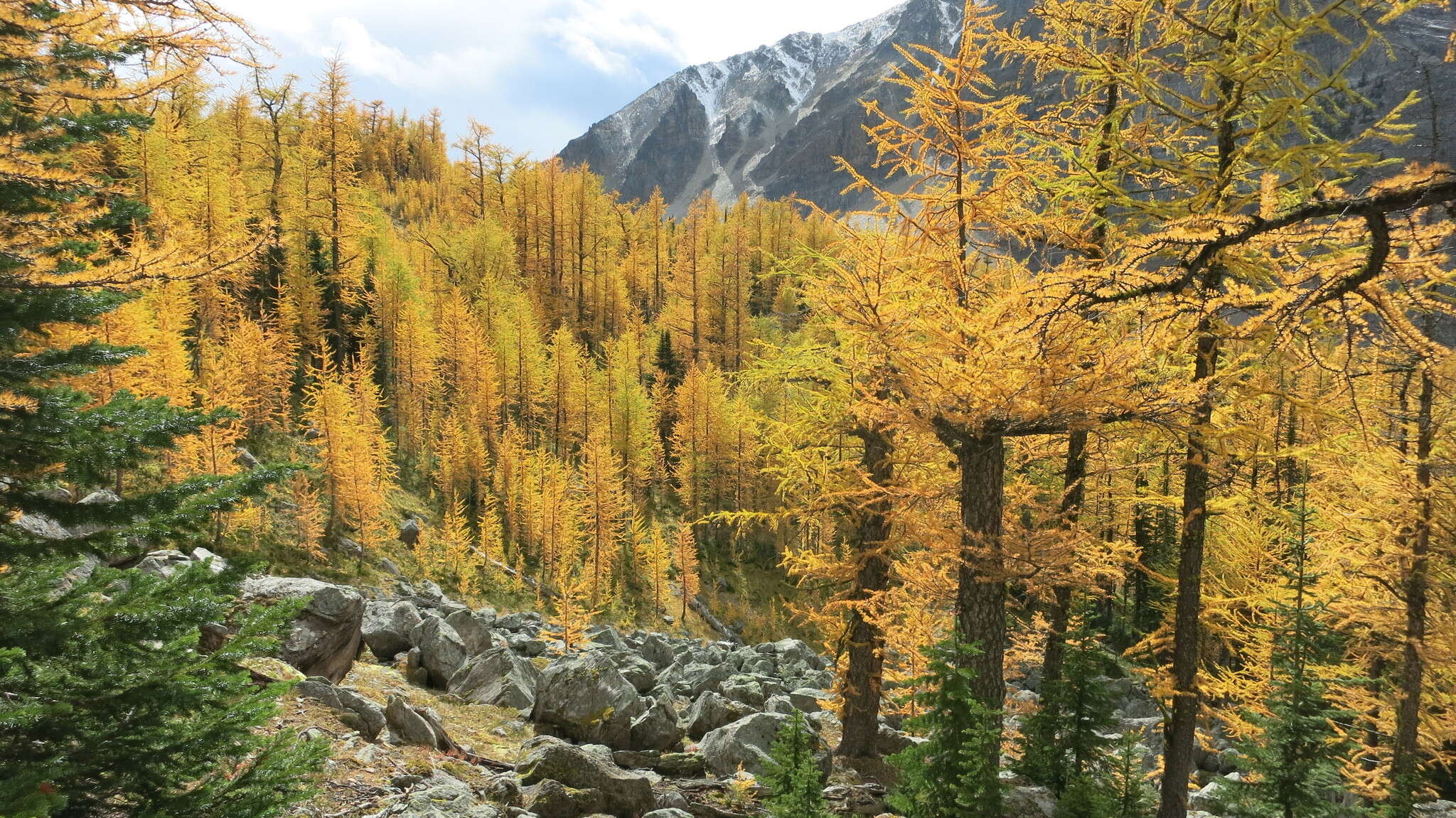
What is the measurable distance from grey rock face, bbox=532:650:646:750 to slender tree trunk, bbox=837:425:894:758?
12.1 ft

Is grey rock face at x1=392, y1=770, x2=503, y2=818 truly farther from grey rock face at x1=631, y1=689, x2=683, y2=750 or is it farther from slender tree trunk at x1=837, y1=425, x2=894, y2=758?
slender tree trunk at x1=837, y1=425, x2=894, y2=758

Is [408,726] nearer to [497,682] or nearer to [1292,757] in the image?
[497,682]

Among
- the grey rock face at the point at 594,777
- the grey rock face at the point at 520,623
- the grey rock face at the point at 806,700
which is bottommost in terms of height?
the grey rock face at the point at 520,623

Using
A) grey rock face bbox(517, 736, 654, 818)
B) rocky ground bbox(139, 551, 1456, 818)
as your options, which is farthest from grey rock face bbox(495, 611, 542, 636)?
grey rock face bbox(517, 736, 654, 818)

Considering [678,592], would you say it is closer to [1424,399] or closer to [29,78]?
[1424,399]

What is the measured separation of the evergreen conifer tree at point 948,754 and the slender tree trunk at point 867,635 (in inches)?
172

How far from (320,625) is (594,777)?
5.26 metres

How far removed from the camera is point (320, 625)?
9500 millimetres

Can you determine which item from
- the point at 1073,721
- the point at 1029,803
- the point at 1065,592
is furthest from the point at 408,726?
the point at 1065,592

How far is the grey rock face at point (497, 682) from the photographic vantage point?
11.5m

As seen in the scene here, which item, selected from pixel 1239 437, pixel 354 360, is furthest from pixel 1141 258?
pixel 354 360

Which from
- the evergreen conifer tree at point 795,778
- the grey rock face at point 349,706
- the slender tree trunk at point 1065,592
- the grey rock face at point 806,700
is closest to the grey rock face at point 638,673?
the grey rock face at point 806,700

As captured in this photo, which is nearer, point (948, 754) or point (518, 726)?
point (948, 754)

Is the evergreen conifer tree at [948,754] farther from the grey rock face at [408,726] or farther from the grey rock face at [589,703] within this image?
the grey rock face at [589,703]
